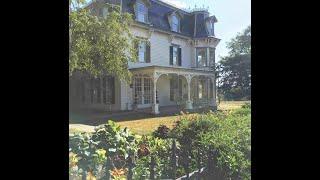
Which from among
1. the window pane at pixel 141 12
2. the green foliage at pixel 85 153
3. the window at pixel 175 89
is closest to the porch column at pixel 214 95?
the window at pixel 175 89

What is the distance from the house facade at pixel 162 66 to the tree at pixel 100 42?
0.13ft

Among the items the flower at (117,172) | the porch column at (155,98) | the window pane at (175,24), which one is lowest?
the flower at (117,172)

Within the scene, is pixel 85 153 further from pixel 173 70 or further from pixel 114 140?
pixel 173 70

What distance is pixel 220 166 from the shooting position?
44.6 inches

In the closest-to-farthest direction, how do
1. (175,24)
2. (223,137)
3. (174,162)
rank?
(223,137) → (174,162) → (175,24)

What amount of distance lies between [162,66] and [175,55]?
0.31ft

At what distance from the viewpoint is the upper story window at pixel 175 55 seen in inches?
51.1

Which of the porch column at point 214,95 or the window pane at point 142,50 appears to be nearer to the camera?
the porch column at point 214,95

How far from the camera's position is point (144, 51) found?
4.69 feet

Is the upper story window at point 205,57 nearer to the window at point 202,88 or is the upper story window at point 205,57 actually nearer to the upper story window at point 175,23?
the window at point 202,88

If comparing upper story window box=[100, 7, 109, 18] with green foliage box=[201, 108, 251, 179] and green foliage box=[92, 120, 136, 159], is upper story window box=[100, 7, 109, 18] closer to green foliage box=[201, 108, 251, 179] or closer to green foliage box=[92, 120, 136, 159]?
green foliage box=[92, 120, 136, 159]

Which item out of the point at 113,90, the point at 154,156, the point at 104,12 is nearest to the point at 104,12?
the point at 104,12
